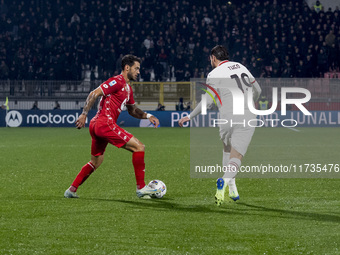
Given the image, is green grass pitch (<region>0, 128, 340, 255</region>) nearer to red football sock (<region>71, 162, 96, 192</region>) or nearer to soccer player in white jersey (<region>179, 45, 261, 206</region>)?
red football sock (<region>71, 162, 96, 192</region>)

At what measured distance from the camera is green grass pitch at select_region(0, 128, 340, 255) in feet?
18.4

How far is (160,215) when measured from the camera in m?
7.29

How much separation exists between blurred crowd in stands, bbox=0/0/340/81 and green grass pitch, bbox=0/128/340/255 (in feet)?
67.5

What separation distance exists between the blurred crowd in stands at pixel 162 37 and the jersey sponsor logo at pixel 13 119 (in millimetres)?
3089

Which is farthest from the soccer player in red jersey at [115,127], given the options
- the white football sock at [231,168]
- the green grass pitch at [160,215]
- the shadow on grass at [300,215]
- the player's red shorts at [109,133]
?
the shadow on grass at [300,215]

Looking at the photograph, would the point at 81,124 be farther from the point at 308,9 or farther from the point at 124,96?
the point at 308,9

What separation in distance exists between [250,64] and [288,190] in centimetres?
2441

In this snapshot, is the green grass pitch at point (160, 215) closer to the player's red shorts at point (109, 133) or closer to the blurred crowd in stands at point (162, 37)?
the player's red shorts at point (109, 133)

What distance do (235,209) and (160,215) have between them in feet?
3.39

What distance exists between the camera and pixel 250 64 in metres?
33.4

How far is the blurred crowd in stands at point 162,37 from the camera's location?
109 ft

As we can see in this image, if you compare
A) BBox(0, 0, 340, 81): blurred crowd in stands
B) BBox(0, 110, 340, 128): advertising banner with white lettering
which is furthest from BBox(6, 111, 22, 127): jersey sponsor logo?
BBox(0, 0, 340, 81): blurred crowd in stands

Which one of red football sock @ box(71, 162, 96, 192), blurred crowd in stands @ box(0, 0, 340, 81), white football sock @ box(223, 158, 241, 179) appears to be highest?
blurred crowd in stands @ box(0, 0, 340, 81)

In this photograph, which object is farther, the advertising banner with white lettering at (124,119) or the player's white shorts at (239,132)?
the advertising banner with white lettering at (124,119)
